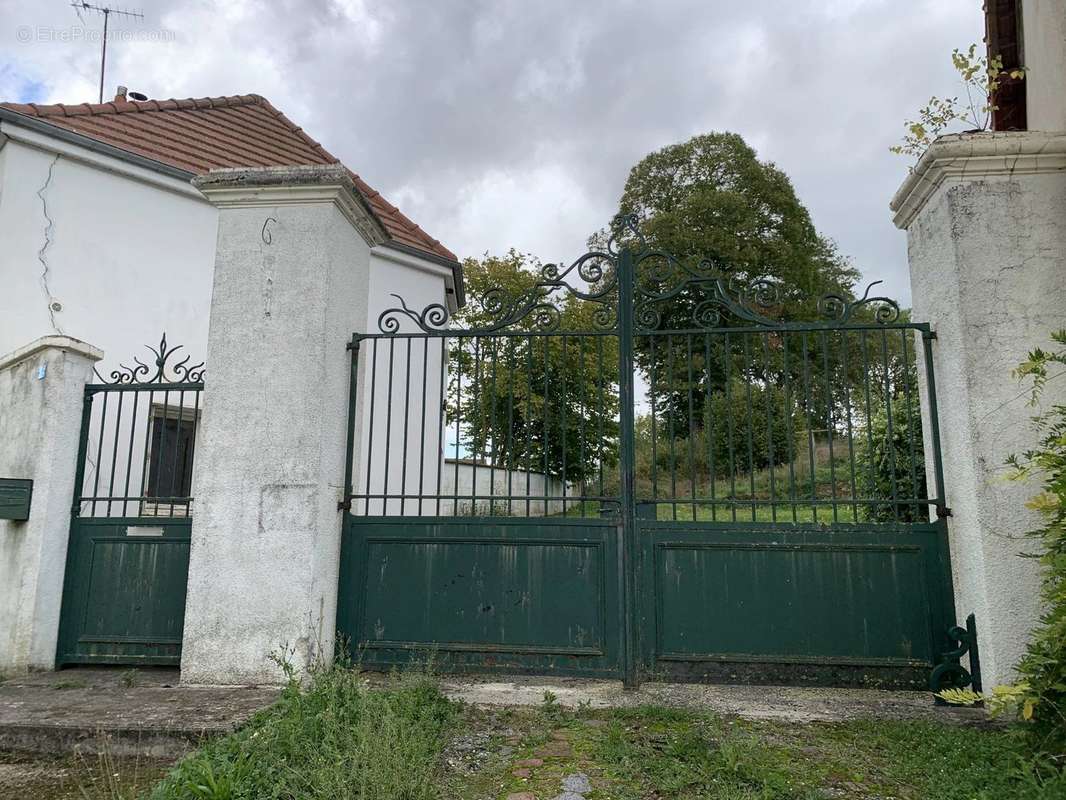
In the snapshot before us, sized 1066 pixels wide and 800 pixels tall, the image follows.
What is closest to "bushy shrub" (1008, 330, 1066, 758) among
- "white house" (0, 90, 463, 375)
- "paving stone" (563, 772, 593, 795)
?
"paving stone" (563, 772, 593, 795)

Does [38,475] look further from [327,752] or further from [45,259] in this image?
[45,259]

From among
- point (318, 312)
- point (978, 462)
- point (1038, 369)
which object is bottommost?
point (978, 462)

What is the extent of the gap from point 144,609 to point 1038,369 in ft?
19.2

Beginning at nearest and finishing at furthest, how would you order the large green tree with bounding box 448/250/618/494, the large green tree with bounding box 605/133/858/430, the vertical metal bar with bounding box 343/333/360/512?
the vertical metal bar with bounding box 343/333/360/512 < the large green tree with bounding box 448/250/618/494 < the large green tree with bounding box 605/133/858/430

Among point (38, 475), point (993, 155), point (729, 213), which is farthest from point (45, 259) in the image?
point (729, 213)

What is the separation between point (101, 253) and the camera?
8297 millimetres

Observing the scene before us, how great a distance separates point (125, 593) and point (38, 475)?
1.15m

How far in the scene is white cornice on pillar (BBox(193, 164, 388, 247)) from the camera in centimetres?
480

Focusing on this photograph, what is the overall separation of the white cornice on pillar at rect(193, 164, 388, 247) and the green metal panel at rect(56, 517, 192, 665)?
7.91 feet

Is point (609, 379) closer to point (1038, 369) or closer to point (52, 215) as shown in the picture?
point (1038, 369)

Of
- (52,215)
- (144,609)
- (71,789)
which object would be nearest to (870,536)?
(71,789)

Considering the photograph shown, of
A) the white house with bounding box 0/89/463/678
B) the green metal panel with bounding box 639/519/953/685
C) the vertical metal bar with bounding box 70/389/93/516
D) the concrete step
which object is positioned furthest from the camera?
the vertical metal bar with bounding box 70/389/93/516

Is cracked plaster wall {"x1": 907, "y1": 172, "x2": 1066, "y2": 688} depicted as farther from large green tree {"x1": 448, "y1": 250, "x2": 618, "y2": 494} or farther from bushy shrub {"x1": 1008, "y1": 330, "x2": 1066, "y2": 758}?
large green tree {"x1": 448, "y1": 250, "x2": 618, "y2": 494}

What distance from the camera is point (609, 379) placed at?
29.2 feet
